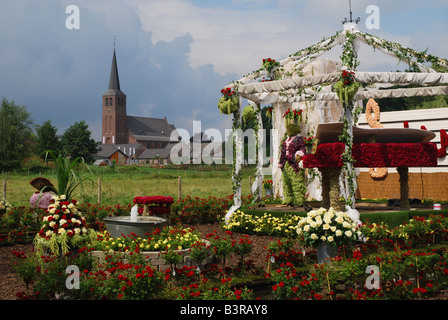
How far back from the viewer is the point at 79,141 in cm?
6412

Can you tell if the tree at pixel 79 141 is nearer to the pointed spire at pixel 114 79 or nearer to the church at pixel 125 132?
the church at pixel 125 132

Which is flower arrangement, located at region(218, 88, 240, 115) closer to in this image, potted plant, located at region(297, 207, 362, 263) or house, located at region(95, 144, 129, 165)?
potted plant, located at region(297, 207, 362, 263)

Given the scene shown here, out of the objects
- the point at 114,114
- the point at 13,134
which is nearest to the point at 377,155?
the point at 13,134

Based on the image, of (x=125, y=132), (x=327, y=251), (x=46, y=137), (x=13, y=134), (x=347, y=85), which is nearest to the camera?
(x=327, y=251)

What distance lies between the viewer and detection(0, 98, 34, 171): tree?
49.7 metres

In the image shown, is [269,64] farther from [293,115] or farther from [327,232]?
[327,232]

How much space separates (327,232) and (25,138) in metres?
54.1

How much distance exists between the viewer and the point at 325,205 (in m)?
12.9

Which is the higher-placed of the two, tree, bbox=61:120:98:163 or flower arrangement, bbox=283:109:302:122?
tree, bbox=61:120:98:163

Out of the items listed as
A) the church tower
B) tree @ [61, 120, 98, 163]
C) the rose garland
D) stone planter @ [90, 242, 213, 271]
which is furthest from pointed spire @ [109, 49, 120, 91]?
stone planter @ [90, 242, 213, 271]

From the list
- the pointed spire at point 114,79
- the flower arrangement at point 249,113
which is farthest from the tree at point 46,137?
the flower arrangement at point 249,113

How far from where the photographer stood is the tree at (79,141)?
63.5m

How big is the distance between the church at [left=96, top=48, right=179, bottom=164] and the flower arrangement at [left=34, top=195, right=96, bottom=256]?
9110 centimetres

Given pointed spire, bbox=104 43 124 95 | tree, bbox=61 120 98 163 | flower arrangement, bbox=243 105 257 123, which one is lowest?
flower arrangement, bbox=243 105 257 123
